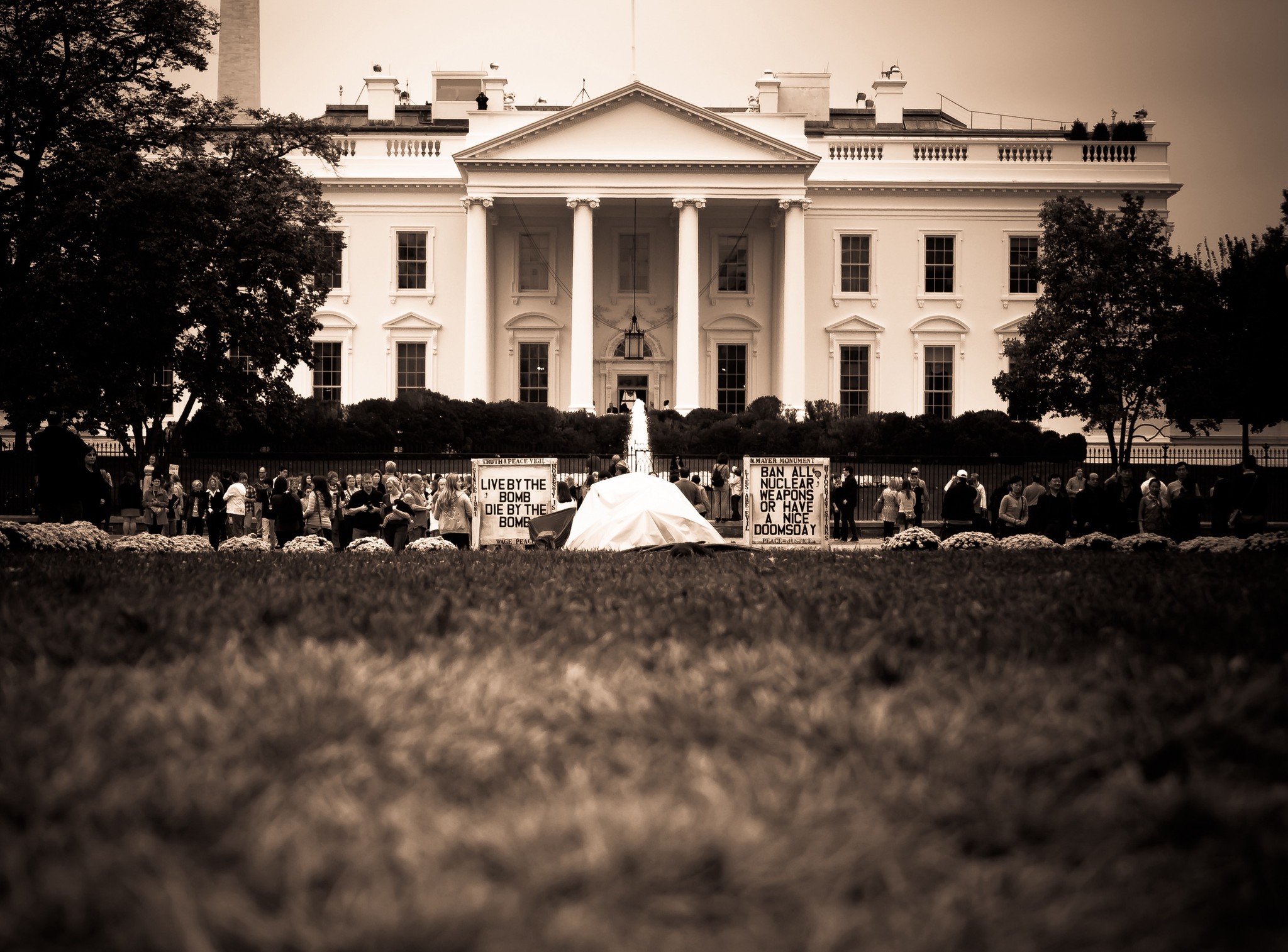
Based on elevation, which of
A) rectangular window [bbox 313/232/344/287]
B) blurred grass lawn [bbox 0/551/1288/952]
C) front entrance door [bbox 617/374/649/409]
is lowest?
blurred grass lawn [bbox 0/551/1288/952]

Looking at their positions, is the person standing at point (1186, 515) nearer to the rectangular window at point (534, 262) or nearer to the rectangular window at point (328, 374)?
the rectangular window at point (534, 262)

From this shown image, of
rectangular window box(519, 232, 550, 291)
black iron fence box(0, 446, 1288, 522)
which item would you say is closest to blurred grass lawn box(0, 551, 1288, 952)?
black iron fence box(0, 446, 1288, 522)

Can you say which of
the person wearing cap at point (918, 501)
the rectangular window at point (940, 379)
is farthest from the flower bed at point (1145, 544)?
the rectangular window at point (940, 379)

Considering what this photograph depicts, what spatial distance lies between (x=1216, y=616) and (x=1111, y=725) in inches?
103

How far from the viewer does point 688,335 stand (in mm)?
47250

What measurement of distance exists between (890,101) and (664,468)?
30.1 m

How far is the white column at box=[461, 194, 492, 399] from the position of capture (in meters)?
47.0

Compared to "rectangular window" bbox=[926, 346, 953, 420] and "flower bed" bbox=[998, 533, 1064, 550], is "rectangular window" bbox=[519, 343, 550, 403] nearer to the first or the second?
"rectangular window" bbox=[926, 346, 953, 420]

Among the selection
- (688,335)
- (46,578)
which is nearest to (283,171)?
(688,335)

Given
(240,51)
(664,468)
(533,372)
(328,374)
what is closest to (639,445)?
(664,468)

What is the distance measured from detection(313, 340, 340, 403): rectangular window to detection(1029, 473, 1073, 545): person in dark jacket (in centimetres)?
3549

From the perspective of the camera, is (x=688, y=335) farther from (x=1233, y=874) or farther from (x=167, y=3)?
(x=1233, y=874)

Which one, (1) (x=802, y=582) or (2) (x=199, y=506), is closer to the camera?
(1) (x=802, y=582)

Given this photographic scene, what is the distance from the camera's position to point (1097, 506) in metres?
21.9
